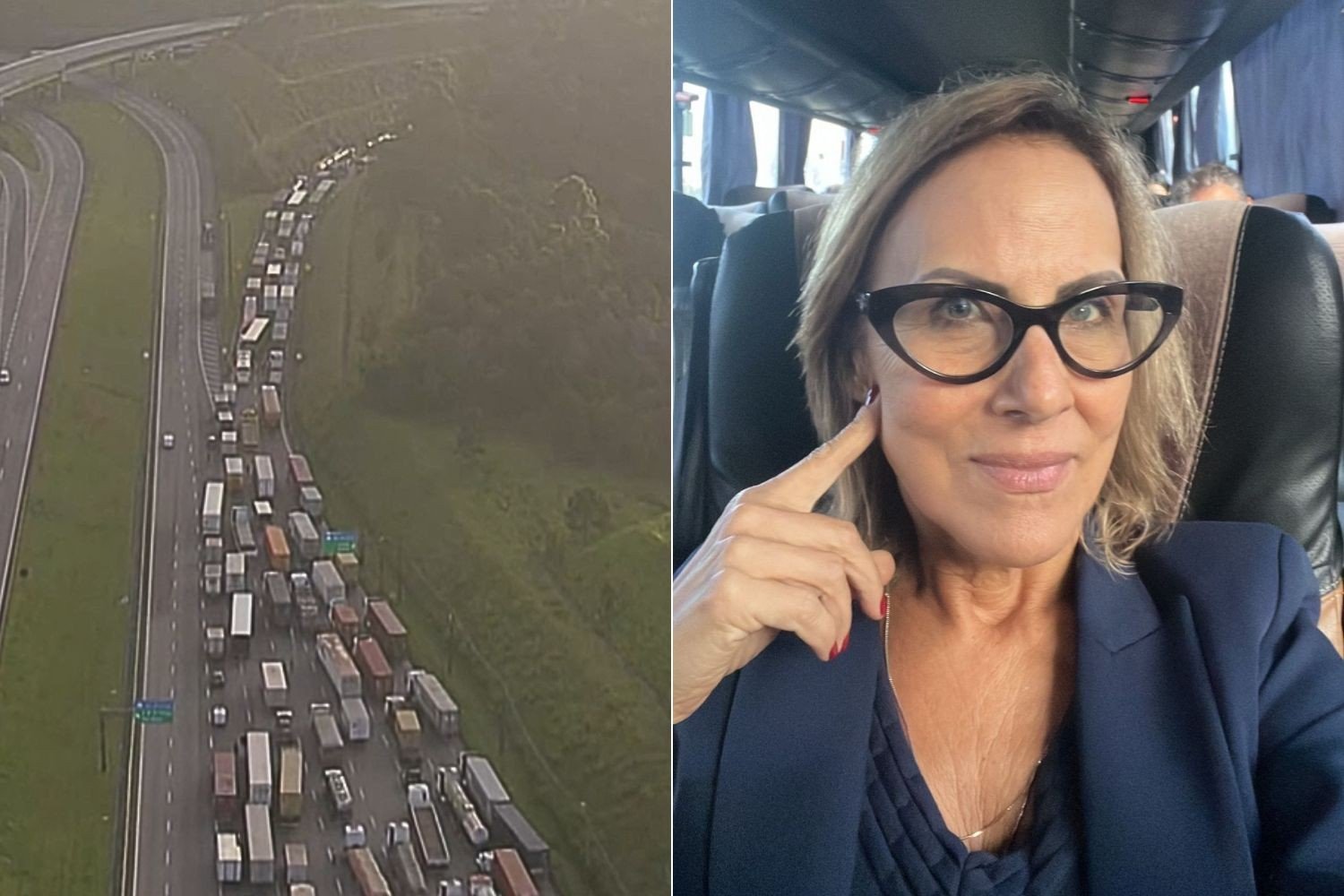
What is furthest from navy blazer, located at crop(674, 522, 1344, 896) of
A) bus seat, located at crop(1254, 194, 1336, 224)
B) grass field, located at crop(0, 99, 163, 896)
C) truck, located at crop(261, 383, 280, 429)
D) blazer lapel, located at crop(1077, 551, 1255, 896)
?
grass field, located at crop(0, 99, 163, 896)

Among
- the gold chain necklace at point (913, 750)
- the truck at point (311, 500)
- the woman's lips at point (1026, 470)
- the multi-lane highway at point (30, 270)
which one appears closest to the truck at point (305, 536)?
the truck at point (311, 500)

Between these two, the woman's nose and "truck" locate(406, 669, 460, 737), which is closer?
the woman's nose

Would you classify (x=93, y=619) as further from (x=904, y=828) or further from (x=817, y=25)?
(x=817, y=25)

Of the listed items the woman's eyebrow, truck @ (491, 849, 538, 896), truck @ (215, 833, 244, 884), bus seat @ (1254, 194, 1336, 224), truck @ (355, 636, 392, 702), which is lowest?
truck @ (491, 849, 538, 896)

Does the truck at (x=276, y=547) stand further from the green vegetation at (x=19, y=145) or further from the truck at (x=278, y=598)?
the green vegetation at (x=19, y=145)

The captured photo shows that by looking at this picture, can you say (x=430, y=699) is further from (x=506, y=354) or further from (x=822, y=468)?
(x=822, y=468)

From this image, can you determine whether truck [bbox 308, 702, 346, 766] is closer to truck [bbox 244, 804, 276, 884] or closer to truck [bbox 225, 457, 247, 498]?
truck [bbox 244, 804, 276, 884]

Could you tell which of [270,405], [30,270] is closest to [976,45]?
[270,405]
